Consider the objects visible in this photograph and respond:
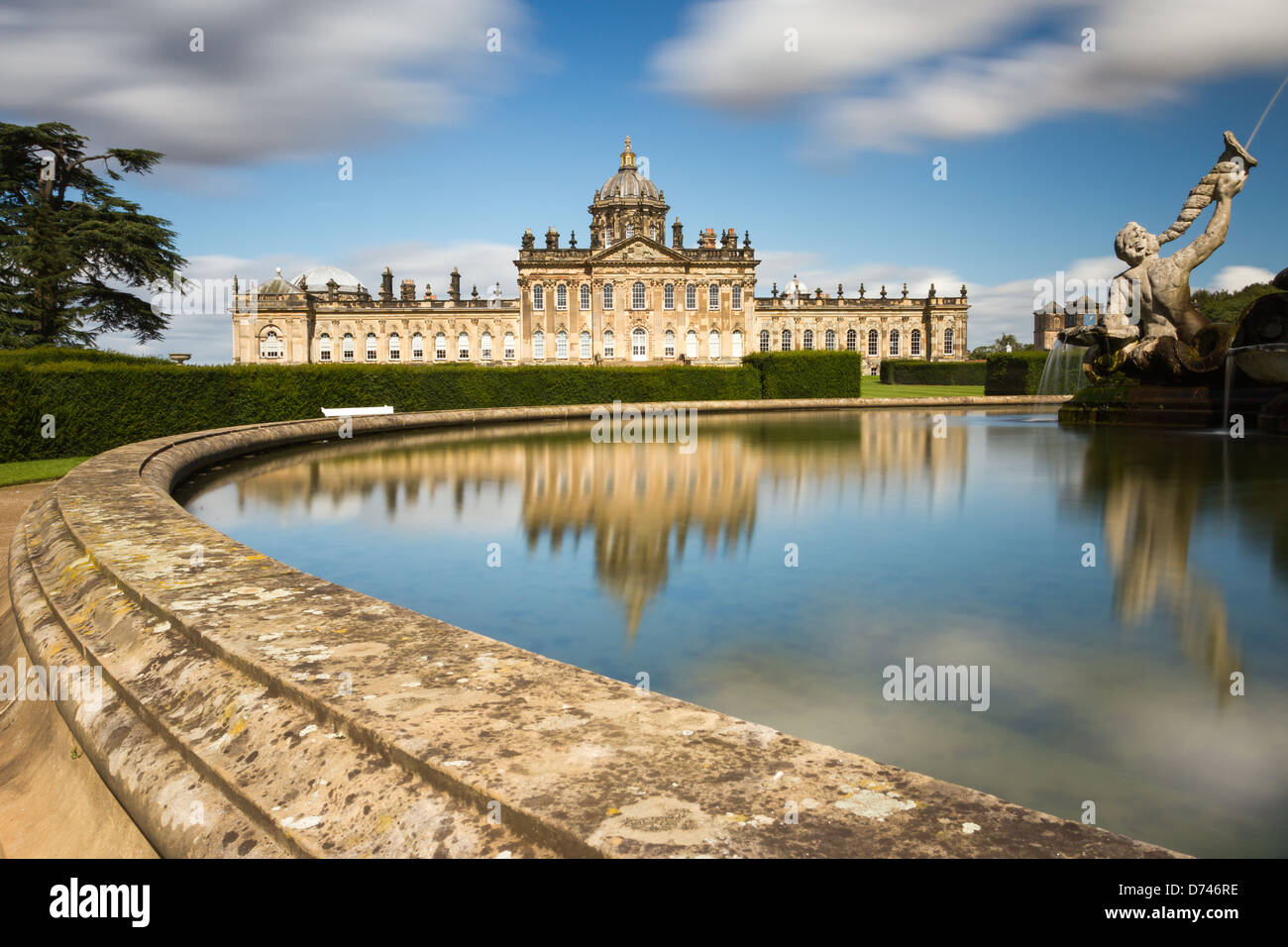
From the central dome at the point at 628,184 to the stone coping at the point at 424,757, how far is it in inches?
2858

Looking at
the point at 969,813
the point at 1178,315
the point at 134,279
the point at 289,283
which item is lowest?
the point at 969,813

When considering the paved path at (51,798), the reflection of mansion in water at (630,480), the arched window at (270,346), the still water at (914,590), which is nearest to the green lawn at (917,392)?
the reflection of mansion in water at (630,480)

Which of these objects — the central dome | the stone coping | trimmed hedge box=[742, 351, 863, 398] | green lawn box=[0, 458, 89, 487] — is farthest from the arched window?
the stone coping

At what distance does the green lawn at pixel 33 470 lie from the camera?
32.2 ft

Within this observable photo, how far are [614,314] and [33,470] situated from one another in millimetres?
52083

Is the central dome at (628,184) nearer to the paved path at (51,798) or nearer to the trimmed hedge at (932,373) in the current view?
the trimmed hedge at (932,373)

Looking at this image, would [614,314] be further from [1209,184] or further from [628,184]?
[1209,184]

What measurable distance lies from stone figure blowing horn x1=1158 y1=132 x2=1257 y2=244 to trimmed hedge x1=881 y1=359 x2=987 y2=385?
3562 cm

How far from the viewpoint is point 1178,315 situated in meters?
15.7

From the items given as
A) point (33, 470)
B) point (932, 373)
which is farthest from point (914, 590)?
point (932, 373)

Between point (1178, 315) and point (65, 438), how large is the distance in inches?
765

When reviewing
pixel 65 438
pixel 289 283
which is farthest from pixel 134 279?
pixel 289 283

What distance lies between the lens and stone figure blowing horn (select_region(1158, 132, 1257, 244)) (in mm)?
15219
